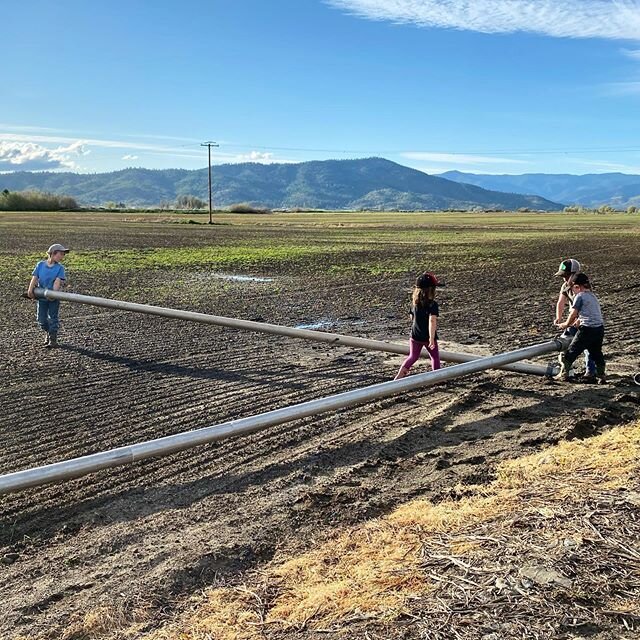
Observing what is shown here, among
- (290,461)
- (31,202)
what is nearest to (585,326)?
(290,461)

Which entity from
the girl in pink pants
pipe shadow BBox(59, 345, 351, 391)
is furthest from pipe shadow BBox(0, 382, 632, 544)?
pipe shadow BBox(59, 345, 351, 391)

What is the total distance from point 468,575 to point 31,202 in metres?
104

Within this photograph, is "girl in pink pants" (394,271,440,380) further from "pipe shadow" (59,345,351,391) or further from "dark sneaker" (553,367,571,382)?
"dark sneaker" (553,367,571,382)

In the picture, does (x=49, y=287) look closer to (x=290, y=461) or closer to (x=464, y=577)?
(x=290, y=461)

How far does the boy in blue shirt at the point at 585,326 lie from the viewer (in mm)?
8555

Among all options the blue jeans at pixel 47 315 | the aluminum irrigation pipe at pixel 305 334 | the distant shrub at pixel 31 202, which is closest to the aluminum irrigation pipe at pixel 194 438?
the aluminum irrigation pipe at pixel 305 334

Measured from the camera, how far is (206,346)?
11.1m

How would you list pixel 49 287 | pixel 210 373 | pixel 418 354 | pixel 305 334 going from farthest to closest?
1. pixel 49 287
2. pixel 305 334
3. pixel 210 373
4. pixel 418 354

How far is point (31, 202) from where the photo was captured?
97562mm

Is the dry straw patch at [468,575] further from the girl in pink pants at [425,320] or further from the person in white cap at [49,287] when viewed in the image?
the person in white cap at [49,287]

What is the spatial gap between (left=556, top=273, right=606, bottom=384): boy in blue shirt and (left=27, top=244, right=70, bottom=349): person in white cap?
7.74 meters

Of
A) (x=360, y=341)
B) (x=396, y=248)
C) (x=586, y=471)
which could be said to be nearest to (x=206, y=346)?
(x=360, y=341)

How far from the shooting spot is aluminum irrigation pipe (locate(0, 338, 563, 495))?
4742 mm

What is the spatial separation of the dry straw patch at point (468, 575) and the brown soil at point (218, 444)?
36 centimetres
